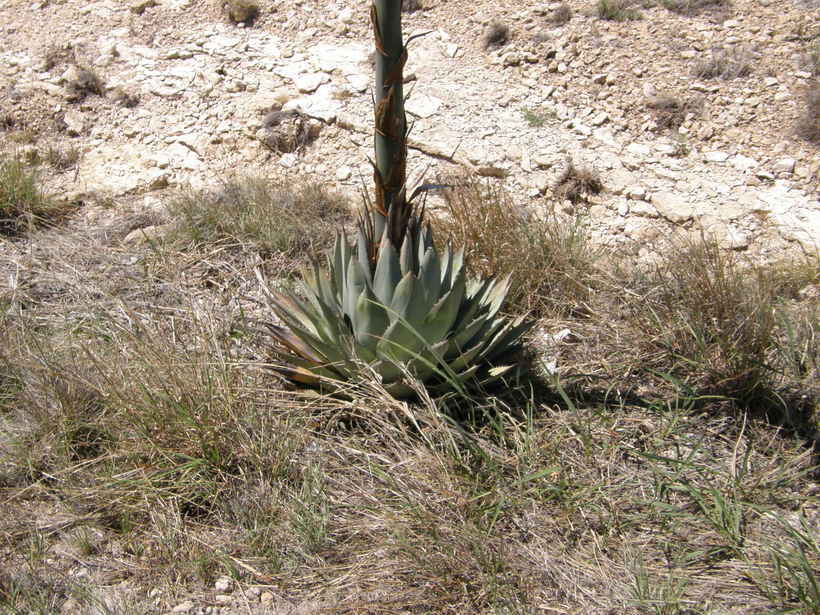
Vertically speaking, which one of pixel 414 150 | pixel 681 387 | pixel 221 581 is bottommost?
pixel 221 581

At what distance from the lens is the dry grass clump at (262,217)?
392 centimetres

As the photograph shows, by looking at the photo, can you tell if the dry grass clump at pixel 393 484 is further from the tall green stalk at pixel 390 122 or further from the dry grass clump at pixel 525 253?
the tall green stalk at pixel 390 122

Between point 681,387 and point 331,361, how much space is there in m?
1.43

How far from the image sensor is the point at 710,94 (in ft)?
16.9

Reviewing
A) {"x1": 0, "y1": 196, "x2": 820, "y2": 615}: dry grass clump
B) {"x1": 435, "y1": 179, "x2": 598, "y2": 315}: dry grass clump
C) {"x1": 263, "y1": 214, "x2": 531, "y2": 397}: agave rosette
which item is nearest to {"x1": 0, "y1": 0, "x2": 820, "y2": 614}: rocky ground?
{"x1": 435, "y1": 179, "x2": 598, "y2": 315}: dry grass clump

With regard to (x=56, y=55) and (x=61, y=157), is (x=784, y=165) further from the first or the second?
(x=56, y=55)

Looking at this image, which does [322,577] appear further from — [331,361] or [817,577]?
[817,577]

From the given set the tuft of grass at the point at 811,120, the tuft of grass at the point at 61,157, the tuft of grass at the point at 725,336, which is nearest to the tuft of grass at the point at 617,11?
the tuft of grass at the point at 811,120

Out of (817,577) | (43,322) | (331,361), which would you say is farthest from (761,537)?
(43,322)

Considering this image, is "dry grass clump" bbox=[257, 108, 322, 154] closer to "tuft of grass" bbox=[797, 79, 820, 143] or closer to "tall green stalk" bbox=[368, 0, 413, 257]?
"tall green stalk" bbox=[368, 0, 413, 257]

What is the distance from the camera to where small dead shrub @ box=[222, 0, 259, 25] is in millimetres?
6289

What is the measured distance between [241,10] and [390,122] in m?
4.84

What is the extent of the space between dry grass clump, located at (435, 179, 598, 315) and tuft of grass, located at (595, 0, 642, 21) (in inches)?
122

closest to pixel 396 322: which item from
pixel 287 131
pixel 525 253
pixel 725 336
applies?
pixel 525 253
